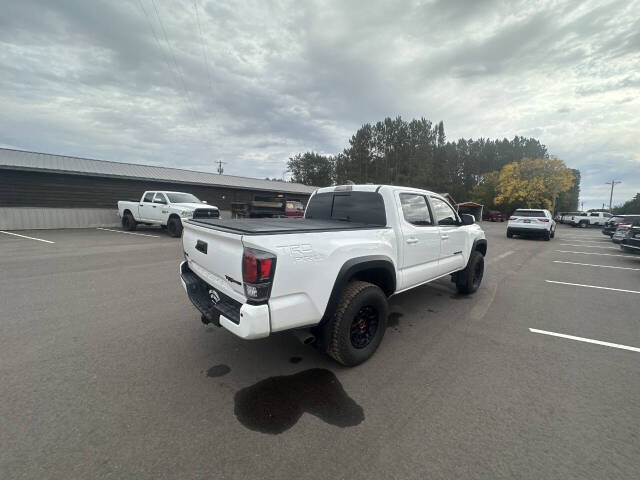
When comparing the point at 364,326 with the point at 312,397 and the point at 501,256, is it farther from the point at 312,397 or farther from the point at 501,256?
the point at 501,256

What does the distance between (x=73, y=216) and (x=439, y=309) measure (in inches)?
746

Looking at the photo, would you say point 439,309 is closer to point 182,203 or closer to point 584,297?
point 584,297

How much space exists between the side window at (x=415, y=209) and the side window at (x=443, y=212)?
0.79 feet

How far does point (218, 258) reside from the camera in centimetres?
246

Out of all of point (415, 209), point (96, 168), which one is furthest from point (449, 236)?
point (96, 168)

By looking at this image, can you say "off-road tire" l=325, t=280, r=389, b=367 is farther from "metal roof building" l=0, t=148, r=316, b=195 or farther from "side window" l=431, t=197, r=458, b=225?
"metal roof building" l=0, t=148, r=316, b=195

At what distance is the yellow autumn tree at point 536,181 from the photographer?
34.2 meters

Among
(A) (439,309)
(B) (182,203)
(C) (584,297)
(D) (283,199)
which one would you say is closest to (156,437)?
(A) (439,309)

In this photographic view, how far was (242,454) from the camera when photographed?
1.74 m

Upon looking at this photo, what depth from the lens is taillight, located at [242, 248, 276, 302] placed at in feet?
6.60

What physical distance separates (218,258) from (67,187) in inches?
708

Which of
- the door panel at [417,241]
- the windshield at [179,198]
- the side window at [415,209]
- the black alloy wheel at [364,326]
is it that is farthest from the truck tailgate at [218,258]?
the windshield at [179,198]

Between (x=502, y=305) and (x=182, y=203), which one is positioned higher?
(x=182, y=203)

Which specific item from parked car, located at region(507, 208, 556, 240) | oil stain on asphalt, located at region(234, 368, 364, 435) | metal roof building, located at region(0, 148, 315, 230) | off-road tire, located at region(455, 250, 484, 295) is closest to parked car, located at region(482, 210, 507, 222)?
parked car, located at region(507, 208, 556, 240)
